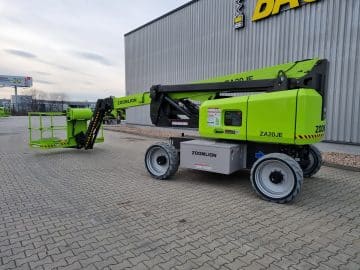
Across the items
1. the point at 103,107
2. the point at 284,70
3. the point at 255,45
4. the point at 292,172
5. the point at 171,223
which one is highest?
the point at 255,45

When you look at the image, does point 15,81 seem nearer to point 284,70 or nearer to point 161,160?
point 161,160

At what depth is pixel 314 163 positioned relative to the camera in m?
6.72

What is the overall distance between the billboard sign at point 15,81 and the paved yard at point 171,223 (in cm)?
7961

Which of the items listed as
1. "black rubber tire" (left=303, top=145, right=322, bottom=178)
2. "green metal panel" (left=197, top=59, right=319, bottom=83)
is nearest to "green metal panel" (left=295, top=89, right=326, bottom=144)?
"green metal panel" (left=197, top=59, right=319, bottom=83)

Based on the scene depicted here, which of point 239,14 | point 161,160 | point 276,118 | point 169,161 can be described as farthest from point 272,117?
point 239,14

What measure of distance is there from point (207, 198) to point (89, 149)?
7380 mm

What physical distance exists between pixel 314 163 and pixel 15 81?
84.1 meters

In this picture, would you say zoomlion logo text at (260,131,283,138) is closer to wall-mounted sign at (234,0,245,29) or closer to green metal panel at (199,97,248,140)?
green metal panel at (199,97,248,140)

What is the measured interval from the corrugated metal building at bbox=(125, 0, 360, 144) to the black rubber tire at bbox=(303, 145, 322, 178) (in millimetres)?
3365

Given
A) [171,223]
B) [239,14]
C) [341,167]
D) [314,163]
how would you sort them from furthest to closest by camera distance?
[239,14] < [341,167] < [314,163] < [171,223]

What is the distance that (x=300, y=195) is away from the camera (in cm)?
548

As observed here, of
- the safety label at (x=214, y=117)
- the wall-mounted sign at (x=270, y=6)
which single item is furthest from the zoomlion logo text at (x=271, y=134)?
the wall-mounted sign at (x=270, y=6)

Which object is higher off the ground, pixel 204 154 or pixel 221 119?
pixel 221 119

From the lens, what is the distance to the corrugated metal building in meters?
9.07
